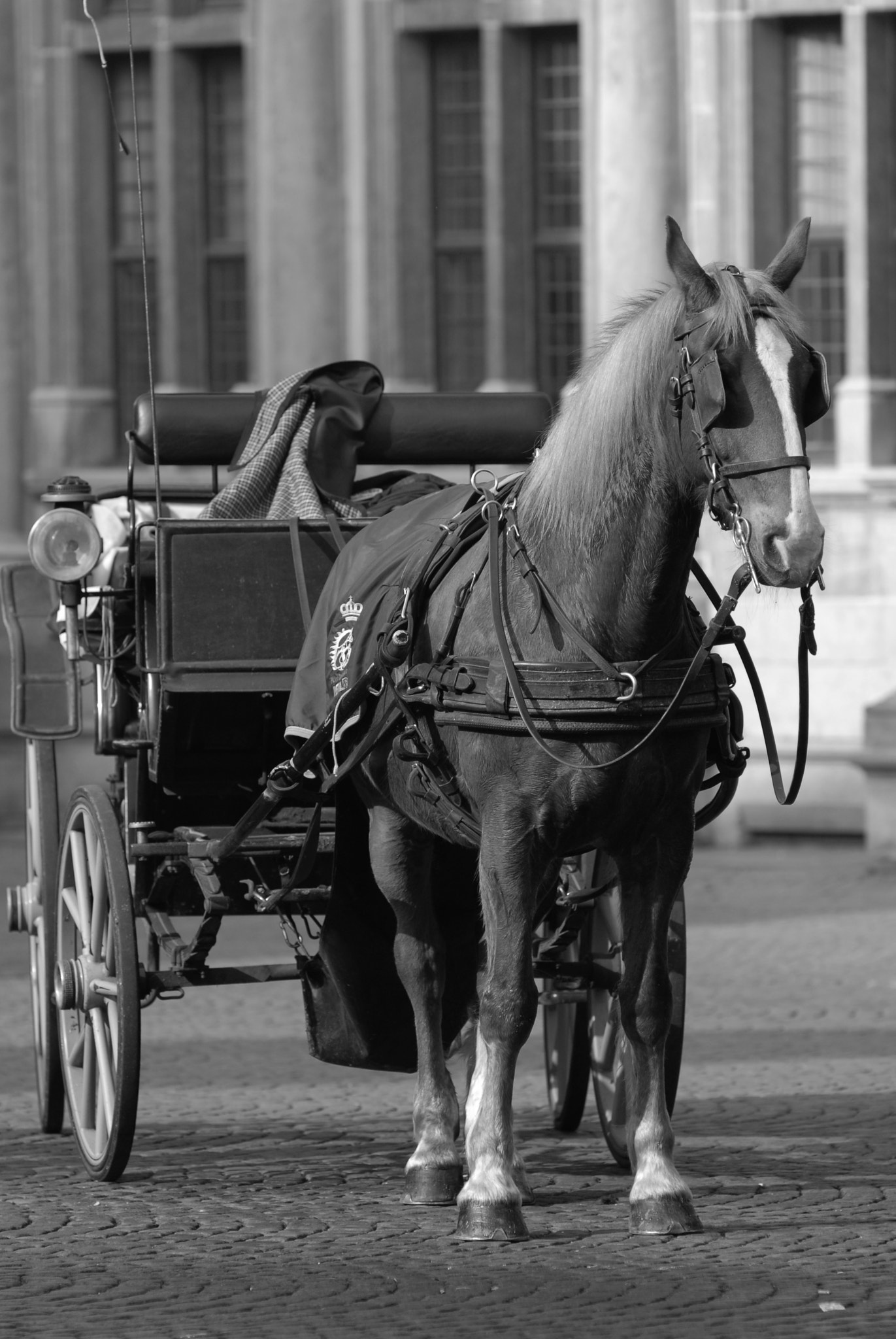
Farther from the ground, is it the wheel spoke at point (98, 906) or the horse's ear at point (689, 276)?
the horse's ear at point (689, 276)

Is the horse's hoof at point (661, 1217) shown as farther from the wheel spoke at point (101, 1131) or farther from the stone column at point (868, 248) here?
the stone column at point (868, 248)

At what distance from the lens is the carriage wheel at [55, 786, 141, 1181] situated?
579 centimetres

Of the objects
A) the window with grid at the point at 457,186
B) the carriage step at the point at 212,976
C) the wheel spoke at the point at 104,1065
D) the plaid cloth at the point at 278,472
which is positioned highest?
the window with grid at the point at 457,186

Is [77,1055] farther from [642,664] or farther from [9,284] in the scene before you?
[9,284]

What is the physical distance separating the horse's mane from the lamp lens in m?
1.55

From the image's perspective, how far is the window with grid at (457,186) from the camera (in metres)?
14.7

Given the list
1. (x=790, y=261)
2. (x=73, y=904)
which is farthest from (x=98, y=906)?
(x=790, y=261)

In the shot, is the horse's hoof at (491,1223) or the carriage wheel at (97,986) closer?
the horse's hoof at (491,1223)

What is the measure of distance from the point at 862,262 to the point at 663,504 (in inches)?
355

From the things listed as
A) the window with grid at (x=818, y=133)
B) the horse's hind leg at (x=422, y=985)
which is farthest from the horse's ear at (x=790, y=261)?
the window with grid at (x=818, y=133)

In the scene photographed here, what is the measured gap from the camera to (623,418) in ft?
16.2

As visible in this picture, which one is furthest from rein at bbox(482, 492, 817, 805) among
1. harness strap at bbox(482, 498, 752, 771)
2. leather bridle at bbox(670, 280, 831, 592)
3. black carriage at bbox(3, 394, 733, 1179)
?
black carriage at bbox(3, 394, 733, 1179)

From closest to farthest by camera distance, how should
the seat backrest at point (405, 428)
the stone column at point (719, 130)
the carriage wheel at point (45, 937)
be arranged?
the carriage wheel at point (45, 937) → the seat backrest at point (405, 428) → the stone column at point (719, 130)

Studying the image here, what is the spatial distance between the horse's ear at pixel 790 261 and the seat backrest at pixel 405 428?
6.38 ft
